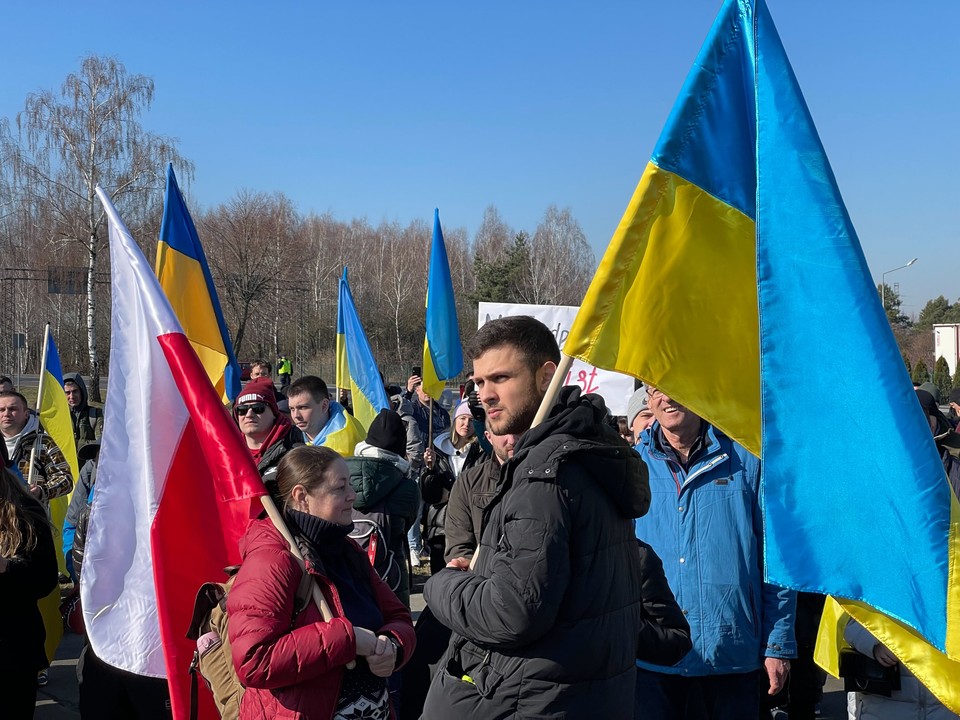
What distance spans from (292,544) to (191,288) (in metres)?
3.63

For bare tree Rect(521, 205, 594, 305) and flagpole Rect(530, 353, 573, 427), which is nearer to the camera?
flagpole Rect(530, 353, 573, 427)

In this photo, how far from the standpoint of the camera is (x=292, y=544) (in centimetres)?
291

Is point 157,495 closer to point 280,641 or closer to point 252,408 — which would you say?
point 280,641

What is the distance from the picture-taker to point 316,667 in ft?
9.02

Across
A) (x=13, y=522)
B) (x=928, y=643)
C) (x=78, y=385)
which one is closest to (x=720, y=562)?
(x=928, y=643)

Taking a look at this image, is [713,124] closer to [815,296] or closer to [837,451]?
[815,296]

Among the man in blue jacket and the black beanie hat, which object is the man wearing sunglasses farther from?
the man in blue jacket

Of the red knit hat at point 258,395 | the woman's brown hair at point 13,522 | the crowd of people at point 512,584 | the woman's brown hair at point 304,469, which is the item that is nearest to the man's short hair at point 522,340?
the crowd of people at point 512,584

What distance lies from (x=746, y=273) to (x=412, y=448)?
7.59 meters

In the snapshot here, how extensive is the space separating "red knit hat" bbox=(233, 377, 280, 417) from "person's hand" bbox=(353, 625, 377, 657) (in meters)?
2.17

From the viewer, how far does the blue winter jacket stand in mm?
3586

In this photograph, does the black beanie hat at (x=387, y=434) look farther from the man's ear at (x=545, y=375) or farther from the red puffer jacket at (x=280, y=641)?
the man's ear at (x=545, y=375)

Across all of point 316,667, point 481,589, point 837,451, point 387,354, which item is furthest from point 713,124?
point 387,354

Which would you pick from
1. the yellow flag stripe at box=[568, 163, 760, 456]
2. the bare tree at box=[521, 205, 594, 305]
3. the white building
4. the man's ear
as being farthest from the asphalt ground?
the white building
